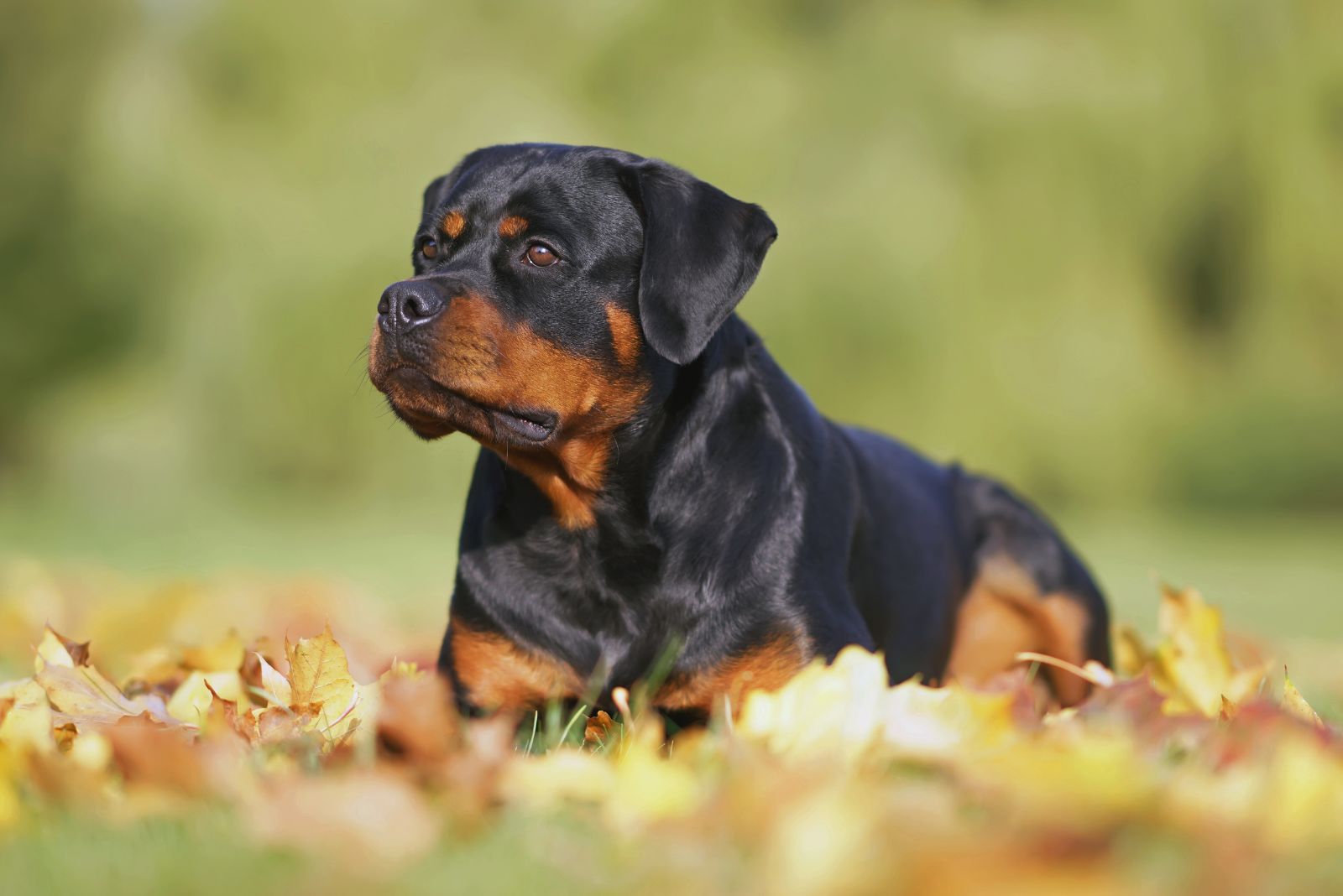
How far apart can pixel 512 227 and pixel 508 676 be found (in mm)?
950

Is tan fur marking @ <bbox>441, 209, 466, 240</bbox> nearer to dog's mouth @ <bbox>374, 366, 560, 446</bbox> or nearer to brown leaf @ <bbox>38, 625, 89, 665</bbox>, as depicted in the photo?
dog's mouth @ <bbox>374, 366, 560, 446</bbox>

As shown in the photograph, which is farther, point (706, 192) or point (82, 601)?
point (82, 601)

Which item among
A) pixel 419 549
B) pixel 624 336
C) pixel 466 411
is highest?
pixel 624 336

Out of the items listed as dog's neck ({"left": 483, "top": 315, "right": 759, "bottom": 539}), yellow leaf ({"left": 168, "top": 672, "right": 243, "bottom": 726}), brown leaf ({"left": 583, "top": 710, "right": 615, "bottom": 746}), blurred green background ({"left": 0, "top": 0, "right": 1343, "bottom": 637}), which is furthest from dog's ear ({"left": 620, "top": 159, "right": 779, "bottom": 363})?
blurred green background ({"left": 0, "top": 0, "right": 1343, "bottom": 637})

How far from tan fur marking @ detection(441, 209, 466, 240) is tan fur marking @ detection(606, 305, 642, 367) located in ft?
1.30

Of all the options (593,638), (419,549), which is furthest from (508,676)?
(419,549)

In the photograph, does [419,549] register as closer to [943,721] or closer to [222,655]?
[222,655]

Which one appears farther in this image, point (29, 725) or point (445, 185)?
point (445, 185)

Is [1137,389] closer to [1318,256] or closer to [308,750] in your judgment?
[1318,256]

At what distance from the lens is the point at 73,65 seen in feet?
51.3

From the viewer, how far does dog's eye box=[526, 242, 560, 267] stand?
2.92m

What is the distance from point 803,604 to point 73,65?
602 inches

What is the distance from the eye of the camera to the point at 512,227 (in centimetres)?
296

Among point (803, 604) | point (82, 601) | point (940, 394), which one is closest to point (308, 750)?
point (803, 604)
